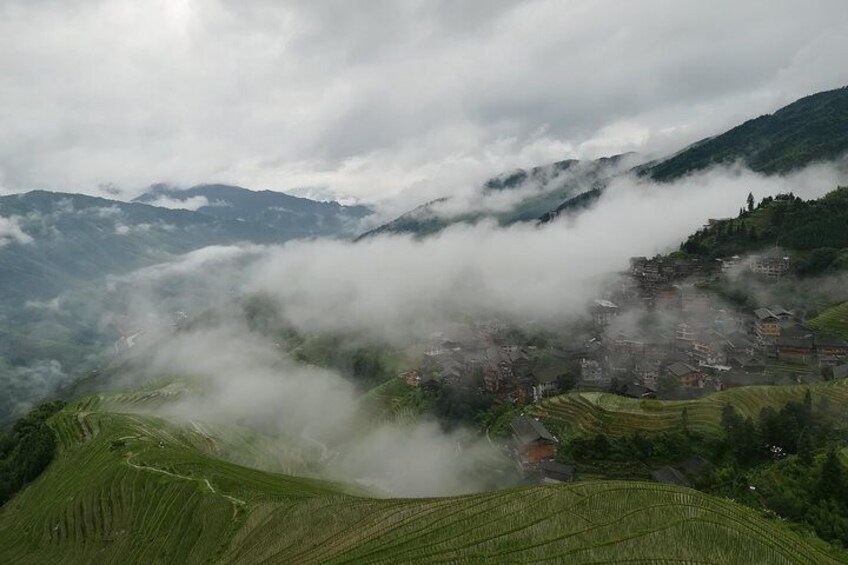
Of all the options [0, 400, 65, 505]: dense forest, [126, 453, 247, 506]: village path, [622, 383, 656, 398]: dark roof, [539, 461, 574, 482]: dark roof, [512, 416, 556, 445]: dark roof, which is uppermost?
[126, 453, 247, 506]: village path

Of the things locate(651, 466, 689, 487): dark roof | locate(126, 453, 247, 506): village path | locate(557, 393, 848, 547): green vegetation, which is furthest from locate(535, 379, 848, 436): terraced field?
locate(126, 453, 247, 506): village path

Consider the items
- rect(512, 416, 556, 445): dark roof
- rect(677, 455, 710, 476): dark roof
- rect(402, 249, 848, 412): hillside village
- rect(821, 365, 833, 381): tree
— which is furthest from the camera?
rect(402, 249, 848, 412): hillside village

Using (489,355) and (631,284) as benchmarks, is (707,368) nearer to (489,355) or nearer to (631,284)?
(489,355)

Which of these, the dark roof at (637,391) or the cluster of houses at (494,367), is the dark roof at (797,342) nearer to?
the dark roof at (637,391)

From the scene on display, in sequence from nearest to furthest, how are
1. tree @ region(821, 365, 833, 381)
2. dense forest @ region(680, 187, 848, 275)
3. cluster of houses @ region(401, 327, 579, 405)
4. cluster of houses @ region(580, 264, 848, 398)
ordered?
tree @ region(821, 365, 833, 381) → cluster of houses @ region(580, 264, 848, 398) → cluster of houses @ region(401, 327, 579, 405) → dense forest @ region(680, 187, 848, 275)

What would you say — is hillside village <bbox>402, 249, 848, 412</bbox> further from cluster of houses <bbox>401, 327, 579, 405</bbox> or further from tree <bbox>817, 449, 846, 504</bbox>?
tree <bbox>817, 449, 846, 504</bbox>

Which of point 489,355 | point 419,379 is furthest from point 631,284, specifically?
point 419,379

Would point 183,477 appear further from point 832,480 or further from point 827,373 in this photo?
point 827,373
